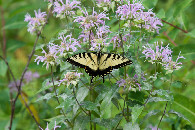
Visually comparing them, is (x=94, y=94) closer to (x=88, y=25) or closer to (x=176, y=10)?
(x=88, y=25)

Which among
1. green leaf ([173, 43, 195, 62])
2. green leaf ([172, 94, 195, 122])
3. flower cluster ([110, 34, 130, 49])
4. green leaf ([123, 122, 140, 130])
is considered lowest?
green leaf ([172, 94, 195, 122])

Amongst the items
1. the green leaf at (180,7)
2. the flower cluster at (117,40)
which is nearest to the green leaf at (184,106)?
the green leaf at (180,7)

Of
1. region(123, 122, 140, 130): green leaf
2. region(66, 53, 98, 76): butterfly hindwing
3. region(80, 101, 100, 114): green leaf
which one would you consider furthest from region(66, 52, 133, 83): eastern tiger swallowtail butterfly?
region(123, 122, 140, 130): green leaf

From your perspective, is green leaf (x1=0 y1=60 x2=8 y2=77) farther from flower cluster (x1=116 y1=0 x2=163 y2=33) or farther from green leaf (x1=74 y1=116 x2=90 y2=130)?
flower cluster (x1=116 y1=0 x2=163 y2=33)

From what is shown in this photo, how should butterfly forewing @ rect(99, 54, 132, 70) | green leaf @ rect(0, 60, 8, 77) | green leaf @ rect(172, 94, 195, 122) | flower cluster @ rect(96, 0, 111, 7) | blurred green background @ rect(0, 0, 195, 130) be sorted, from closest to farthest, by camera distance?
butterfly forewing @ rect(99, 54, 132, 70), flower cluster @ rect(96, 0, 111, 7), blurred green background @ rect(0, 0, 195, 130), green leaf @ rect(172, 94, 195, 122), green leaf @ rect(0, 60, 8, 77)

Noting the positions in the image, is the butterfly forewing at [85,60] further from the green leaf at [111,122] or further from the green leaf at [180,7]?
the green leaf at [180,7]

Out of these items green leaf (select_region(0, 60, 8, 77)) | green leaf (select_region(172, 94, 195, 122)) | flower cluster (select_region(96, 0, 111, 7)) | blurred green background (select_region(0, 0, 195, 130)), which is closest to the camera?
flower cluster (select_region(96, 0, 111, 7))

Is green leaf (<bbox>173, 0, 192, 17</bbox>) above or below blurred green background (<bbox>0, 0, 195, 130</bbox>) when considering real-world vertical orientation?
above

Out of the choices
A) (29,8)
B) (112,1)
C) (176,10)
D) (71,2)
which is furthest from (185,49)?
(29,8)
